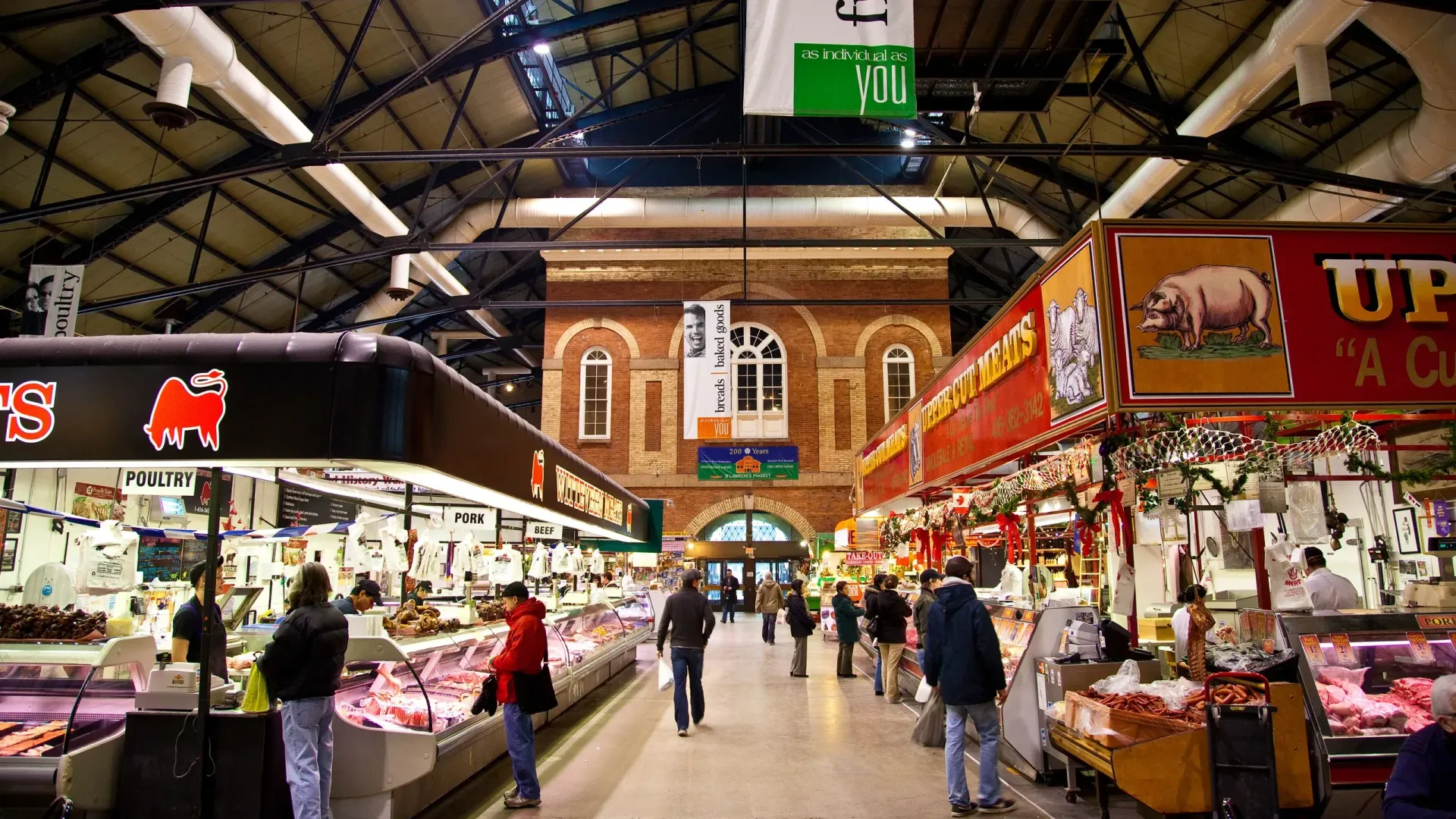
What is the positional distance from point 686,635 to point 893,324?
709 inches

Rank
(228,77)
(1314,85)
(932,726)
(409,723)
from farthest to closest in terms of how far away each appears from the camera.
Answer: (228,77)
(1314,85)
(932,726)
(409,723)

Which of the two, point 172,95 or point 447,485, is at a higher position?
point 172,95

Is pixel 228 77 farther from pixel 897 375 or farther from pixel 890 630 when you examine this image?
pixel 897 375

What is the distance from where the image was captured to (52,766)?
4066 millimetres

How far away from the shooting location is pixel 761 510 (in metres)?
24.1

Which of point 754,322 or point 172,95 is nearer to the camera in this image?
point 172,95

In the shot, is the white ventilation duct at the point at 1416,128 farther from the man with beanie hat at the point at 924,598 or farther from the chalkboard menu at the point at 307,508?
the chalkboard menu at the point at 307,508

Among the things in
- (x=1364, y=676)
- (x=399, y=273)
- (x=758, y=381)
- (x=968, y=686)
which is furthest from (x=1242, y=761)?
(x=758, y=381)

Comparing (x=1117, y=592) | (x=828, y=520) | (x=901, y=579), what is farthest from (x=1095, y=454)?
(x=828, y=520)

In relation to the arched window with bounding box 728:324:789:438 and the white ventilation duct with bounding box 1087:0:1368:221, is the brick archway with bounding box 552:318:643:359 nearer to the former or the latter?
the arched window with bounding box 728:324:789:438

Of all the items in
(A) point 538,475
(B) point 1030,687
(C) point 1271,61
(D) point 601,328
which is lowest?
(B) point 1030,687

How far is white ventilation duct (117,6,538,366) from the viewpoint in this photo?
837 centimetres

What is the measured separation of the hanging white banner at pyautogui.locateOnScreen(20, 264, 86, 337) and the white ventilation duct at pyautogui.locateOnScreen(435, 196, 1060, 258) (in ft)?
29.3

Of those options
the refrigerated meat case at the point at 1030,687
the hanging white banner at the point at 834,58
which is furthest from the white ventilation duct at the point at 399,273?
the refrigerated meat case at the point at 1030,687
